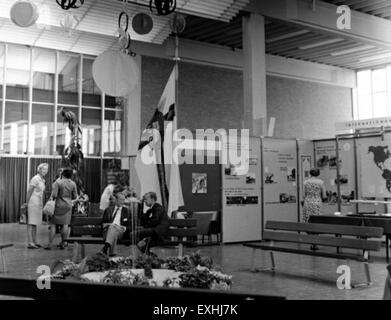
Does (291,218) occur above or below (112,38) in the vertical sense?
below

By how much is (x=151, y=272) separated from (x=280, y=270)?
3.47 metres

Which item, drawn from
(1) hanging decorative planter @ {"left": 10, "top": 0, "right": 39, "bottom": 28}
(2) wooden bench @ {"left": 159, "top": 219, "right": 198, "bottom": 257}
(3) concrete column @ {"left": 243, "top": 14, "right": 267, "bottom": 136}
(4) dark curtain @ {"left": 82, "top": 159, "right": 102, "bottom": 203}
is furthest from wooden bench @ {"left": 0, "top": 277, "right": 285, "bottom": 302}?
(4) dark curtain @ {"left": 82, "top": 159, "right": 102, "bottom": 203}

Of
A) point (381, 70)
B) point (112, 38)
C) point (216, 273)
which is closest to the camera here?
point (216, 273)

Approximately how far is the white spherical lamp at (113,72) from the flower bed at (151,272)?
2.05 metres

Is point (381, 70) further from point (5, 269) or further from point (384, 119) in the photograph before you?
point (5, 269)

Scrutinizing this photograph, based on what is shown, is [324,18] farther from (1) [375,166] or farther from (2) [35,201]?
(2) [35,201]

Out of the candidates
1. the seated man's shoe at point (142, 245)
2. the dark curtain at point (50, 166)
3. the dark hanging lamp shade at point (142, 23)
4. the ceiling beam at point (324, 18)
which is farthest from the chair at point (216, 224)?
the dark curtain at point (50, 166)

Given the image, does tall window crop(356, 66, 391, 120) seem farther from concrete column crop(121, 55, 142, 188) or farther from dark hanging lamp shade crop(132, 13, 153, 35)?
dark hanging lamp shade crop(132, 13, 153, 35)

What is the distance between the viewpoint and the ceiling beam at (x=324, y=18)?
511 inches

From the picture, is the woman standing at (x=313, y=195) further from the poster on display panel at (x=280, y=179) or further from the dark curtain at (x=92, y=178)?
the dark curtain at (x=92, y=178)

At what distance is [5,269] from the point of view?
6824 millimetres

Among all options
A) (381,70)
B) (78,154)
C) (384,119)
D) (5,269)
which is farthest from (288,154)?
(381,70)

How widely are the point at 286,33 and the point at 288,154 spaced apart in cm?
685

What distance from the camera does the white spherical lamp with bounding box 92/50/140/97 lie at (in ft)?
17.6
